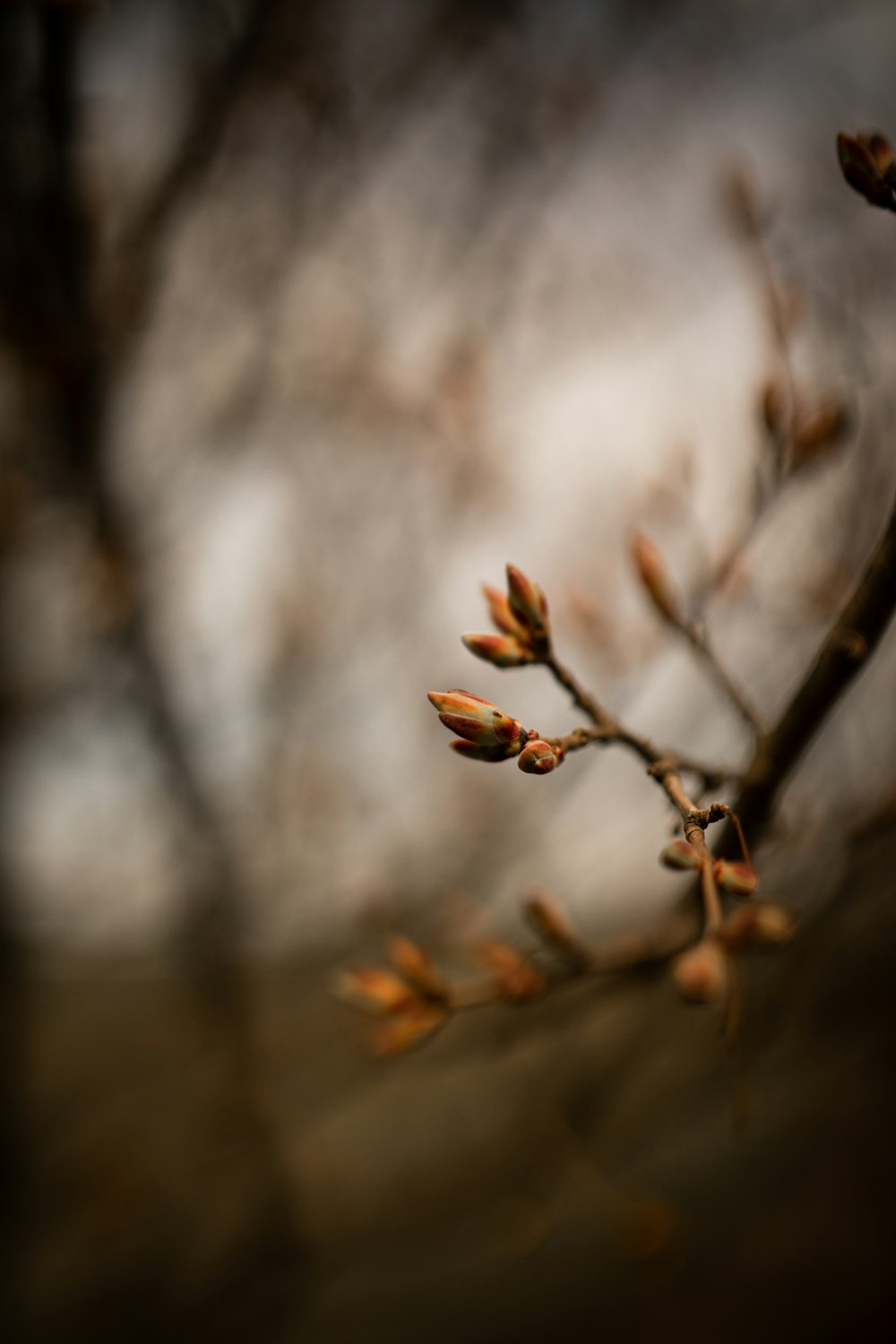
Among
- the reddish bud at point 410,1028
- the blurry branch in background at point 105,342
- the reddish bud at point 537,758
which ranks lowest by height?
the reddish bud at point 410,1028

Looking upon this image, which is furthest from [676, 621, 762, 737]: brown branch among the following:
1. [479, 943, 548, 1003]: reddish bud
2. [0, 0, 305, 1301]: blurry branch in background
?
[0, 0, 305, 1301]: blurry branch in background

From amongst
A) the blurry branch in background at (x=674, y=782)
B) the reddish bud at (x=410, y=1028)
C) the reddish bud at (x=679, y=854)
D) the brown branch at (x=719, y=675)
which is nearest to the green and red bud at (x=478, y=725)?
the blurry branch in background at (x=674, y=782)

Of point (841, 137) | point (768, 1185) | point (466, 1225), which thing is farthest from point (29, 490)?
point (768, 1185)

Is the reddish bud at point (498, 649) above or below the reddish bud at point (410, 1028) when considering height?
above

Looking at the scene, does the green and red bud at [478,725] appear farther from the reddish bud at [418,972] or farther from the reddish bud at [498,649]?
the reddish bud at [418,972]

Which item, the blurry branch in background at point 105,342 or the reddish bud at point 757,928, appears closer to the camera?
the reddish bud at point 757,928

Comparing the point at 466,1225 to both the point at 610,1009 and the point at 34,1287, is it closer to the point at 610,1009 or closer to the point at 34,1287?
the point at 610,1009

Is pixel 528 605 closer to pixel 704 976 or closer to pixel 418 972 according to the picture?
pixel 704 976
